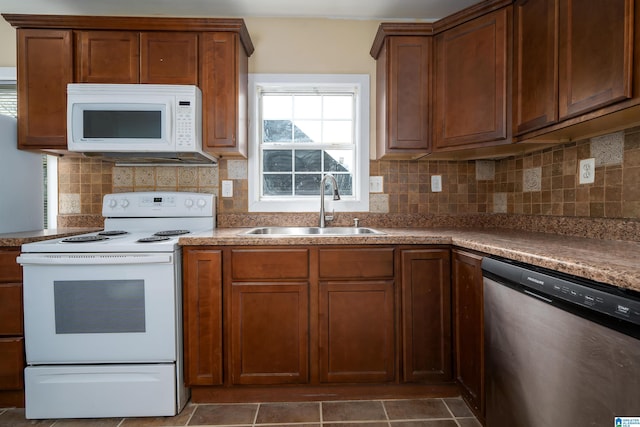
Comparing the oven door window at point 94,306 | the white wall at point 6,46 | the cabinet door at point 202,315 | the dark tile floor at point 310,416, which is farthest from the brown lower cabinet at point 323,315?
the white wall at point 6,46

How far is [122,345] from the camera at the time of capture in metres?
1.60

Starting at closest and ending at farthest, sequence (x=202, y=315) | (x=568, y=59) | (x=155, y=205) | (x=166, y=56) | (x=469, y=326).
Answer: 1. (x=568, y=59)
2. (x=469, y=326)
3. (x=202, y=315)
4. (x=166, y=56)
5. (x=155, y=205)

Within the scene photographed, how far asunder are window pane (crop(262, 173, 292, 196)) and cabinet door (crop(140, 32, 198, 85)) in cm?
89

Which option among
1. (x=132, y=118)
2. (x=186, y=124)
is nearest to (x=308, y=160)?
(x=186, y=124)

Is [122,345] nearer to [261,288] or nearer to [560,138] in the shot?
[261,288]

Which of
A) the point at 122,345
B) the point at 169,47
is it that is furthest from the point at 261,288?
the point at 169,47

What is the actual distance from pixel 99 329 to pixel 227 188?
117 centimetres

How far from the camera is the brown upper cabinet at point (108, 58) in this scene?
1.97 metres

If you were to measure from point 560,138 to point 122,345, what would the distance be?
258cm

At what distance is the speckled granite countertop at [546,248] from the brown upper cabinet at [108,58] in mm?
974

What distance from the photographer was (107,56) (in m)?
1.98

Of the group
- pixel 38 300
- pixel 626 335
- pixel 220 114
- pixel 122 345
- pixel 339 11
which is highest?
pixel 339 11

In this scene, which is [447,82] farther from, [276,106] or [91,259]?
[91,259]

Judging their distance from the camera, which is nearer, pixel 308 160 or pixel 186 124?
pixel 186 124
